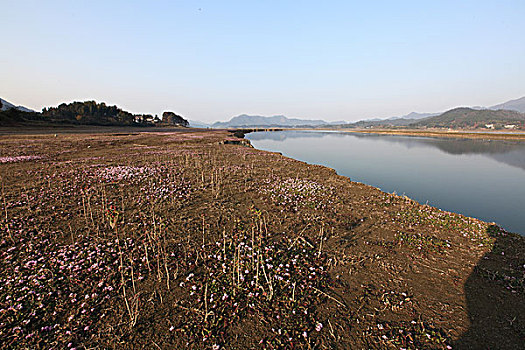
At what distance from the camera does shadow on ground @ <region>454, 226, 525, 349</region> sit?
17.0 ft

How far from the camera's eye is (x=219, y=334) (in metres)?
5.25

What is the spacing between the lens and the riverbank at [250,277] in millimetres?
5276

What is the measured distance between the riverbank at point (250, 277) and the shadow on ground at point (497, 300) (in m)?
0.04

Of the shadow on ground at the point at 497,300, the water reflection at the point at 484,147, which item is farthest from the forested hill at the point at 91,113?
the shadow on ground at the point at 497,300

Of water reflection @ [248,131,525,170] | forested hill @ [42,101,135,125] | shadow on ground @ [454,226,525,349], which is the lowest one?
shadow on ground @ [454,226,525,349]

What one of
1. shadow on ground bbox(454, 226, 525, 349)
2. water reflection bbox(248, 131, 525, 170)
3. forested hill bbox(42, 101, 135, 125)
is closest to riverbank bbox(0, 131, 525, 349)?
shadow on ground bbox(454, 226, 525, 349)

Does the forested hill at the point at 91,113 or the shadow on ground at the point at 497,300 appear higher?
the forested hill at the point at 91,113

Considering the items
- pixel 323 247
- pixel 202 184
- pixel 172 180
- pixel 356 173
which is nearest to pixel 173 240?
pixel 323 247

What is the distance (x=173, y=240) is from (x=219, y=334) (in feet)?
16.0

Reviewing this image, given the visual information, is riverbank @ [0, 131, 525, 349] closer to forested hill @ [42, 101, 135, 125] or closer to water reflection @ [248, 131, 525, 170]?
water reflection @ [248, 131, 525, 170]

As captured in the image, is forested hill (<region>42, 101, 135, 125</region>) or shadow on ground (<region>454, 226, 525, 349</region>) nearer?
shadow on ground (<region>454, 226, 525, 349</region>)

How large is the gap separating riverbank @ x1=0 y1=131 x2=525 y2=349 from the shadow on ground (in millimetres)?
39

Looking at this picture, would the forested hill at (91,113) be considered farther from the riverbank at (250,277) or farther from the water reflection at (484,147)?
the water reflection at (484,147)

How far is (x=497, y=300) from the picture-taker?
21.0ft
